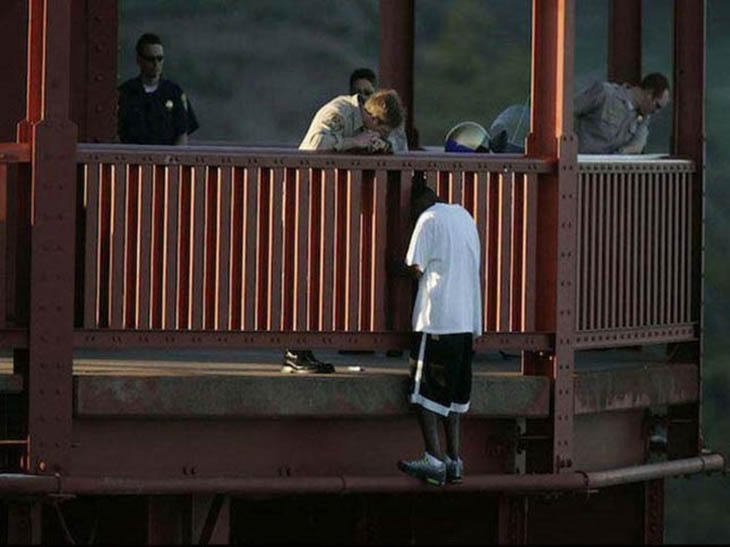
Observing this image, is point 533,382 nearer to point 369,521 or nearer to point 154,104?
point 369,521

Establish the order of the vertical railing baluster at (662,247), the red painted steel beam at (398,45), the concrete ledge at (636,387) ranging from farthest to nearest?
1. the red painted steel beam at (398,45)
2. the vertical railing baluster at (662,247)
3. the concrete ledge at (636,387)

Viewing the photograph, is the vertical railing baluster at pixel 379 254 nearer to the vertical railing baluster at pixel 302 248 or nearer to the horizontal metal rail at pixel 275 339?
the horizontal metal rail at pixel 275 339

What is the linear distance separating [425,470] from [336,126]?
1873 millimetres

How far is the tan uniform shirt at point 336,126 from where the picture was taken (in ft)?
54.4

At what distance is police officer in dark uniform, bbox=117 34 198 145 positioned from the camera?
19125mm

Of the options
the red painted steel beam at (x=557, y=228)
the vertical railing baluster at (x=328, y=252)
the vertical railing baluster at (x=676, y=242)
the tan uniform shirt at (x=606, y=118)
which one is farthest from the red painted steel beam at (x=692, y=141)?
the vertical railing baluster at (x=328, y=252)

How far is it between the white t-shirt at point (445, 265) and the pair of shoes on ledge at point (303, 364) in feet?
2.23

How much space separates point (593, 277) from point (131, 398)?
2.72 metres

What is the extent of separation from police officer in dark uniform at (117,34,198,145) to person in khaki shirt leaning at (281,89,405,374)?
2.38 metres

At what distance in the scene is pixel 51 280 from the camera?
1585 centimetres

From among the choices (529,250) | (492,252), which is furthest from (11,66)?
(529,250)

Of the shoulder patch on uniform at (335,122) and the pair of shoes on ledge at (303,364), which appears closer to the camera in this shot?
the pair of shoes on ledge at (303,364)

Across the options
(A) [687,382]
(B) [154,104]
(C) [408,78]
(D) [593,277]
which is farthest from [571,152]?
(C) [408,78]

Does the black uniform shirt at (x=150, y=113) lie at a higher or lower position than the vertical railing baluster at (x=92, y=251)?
higher
